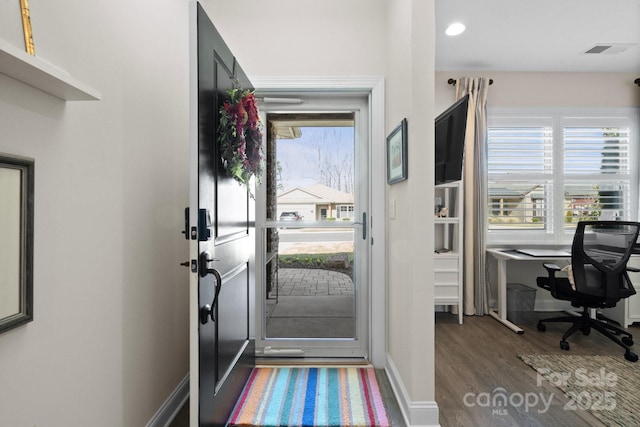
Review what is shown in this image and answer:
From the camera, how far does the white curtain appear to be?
3662 mm

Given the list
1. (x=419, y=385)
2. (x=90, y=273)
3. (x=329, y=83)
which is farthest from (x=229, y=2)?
(x=419, y=385)

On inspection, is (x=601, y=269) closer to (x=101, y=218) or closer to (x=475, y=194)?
(x=475, y=194)

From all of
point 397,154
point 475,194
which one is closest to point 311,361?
point 397,154

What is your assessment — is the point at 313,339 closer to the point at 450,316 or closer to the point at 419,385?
the point at 419,385

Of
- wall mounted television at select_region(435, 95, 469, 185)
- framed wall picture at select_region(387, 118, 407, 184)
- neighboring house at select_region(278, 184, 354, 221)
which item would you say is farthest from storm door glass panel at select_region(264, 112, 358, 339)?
wall mounted television at select_region(435, 95, 469, 185)

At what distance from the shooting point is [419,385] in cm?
173

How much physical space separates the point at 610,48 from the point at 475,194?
6.33 ft

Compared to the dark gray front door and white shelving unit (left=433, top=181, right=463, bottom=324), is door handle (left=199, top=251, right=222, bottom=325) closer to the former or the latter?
the dark gray front door

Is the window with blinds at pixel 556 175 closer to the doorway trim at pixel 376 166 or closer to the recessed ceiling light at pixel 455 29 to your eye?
the recessed ceiling light at pixel 455 29

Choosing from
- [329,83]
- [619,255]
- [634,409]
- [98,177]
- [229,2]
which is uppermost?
[229,2]

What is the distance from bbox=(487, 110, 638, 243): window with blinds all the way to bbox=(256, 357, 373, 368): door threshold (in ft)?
7.76

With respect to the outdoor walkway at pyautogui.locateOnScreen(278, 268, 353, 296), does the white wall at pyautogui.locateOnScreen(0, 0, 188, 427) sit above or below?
above

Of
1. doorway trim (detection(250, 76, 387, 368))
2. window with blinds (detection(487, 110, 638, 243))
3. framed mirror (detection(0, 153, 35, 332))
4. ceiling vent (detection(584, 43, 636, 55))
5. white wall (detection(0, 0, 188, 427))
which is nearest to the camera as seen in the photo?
framed mirror (detection(0, 153, 35, 332))

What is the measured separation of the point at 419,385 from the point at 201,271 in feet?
4.25
